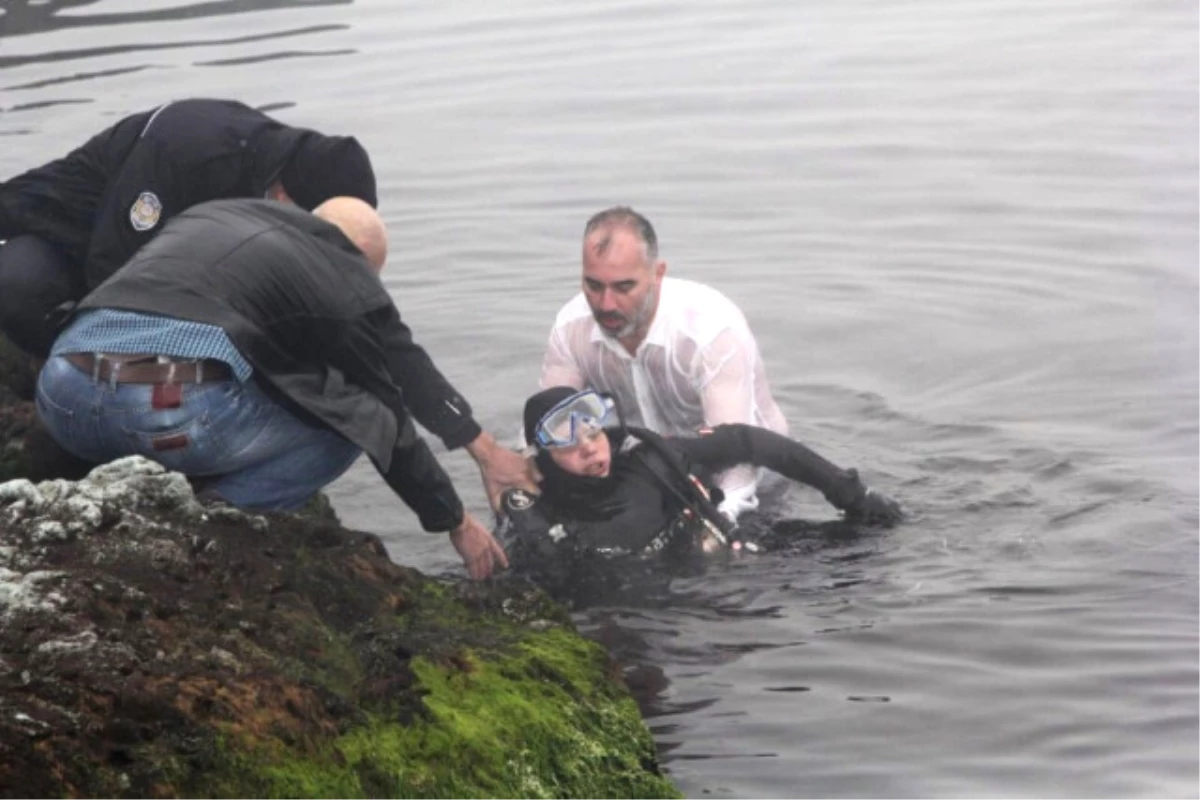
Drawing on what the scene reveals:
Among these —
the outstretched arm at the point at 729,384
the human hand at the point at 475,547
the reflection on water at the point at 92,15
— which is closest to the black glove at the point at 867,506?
the outstretched arm at the point at 729,384

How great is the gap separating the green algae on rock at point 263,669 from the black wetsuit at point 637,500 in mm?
1779

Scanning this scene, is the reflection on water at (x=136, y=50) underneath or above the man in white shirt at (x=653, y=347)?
above

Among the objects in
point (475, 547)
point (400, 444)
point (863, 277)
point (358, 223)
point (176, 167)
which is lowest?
point (863, 277)

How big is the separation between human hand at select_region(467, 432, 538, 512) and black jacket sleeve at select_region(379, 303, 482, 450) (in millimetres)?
176

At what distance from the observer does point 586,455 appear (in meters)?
7.57

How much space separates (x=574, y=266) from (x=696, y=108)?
12.5ft

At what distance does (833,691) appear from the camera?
6.51 meters

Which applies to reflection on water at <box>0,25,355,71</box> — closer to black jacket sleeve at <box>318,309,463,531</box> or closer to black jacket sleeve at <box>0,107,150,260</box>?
black jacket sleeve at <box>0,107,150,260</box>

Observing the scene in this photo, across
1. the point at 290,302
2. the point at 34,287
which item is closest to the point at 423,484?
the point at 290,302

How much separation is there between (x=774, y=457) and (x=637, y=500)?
585 mm

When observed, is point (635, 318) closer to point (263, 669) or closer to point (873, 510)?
point (873, 510)

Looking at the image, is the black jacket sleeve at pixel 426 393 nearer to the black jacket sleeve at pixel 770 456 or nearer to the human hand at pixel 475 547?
the human hand at pixel 475 547

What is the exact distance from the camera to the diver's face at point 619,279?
26.3ft

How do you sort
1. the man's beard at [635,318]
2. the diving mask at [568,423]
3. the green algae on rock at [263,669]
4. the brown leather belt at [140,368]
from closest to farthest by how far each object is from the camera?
1. the green algae on rock at [263,669]
2. the brown leather belt at [140,368]
3. the diving mask at [568,423]
4. the man's beard at [635,318]
